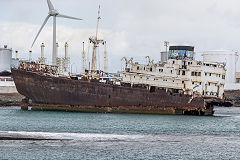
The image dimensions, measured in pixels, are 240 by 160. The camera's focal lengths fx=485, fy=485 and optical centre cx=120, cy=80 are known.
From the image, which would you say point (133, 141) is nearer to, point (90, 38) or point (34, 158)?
point (34, 158)

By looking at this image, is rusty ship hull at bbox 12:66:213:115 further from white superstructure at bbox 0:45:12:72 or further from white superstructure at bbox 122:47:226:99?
white superstructure at bbox 0:45:12:72

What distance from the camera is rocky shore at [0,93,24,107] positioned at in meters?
86.8

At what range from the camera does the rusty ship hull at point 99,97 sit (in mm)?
66438

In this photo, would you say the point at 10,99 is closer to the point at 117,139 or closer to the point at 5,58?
the point at 5,58

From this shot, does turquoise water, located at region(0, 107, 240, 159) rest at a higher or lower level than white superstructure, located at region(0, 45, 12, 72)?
lower

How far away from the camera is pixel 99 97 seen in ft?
219

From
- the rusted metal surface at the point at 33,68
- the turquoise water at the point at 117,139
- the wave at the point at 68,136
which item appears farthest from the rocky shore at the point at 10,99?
the wave at the point at 68,136

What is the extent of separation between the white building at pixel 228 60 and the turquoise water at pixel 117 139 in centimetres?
6478

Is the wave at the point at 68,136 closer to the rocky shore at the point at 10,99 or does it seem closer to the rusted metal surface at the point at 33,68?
the rusted metal surface at the point at 33,68

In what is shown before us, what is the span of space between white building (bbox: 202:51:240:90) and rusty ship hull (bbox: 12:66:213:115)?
178ft

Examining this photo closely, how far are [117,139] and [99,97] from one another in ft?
84.8

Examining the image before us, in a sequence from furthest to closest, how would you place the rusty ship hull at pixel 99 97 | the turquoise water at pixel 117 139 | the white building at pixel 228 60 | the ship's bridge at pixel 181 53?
the white building at pixel 228 60, the ship's bridge at pixel 181 53, the rusty ship hull at pixel 99 97, the turquoise water at pixel 117 139

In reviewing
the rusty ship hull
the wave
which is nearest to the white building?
the rusty ship hull

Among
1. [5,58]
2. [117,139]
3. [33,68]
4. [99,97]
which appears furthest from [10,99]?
[117,139]
